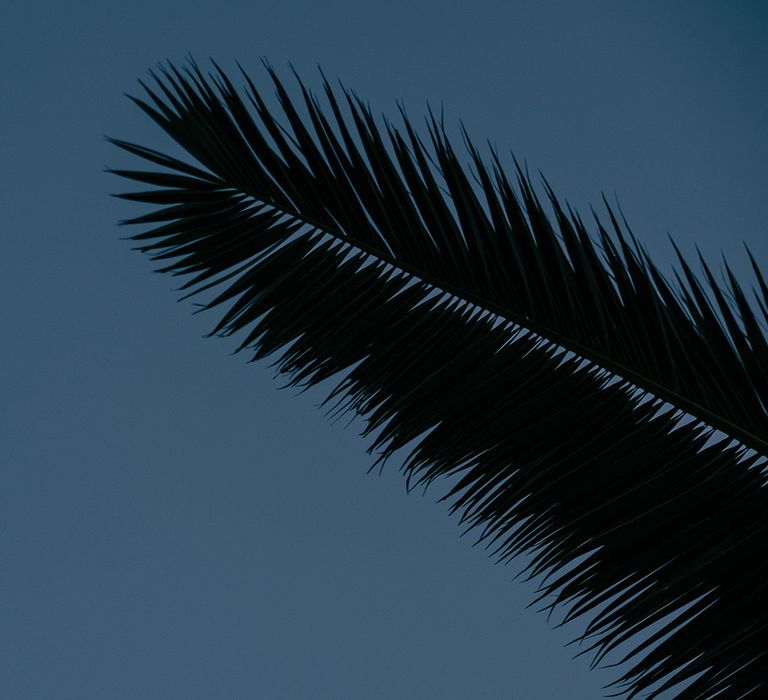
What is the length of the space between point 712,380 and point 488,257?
45cm

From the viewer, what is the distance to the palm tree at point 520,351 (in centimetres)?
118

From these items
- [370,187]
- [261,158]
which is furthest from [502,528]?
[261,158]

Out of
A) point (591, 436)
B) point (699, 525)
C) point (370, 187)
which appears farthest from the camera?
point (370, 187)

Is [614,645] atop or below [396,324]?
below

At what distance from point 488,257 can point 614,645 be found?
28.1 inches

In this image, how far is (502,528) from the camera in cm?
135

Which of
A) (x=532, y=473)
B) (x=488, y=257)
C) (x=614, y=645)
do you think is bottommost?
(x=614, y=645)

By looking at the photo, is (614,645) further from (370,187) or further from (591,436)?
(370,187)

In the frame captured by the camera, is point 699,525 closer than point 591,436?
Yes

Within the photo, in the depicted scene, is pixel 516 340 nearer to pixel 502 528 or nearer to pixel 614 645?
pixel 502 528

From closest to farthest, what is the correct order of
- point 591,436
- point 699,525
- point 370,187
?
point 699,525 → point 591,436 → point 370,187

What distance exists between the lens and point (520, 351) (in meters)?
1.34

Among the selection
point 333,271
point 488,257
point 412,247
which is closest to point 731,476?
point 488,257

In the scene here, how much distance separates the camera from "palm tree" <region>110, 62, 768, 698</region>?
1.18m
